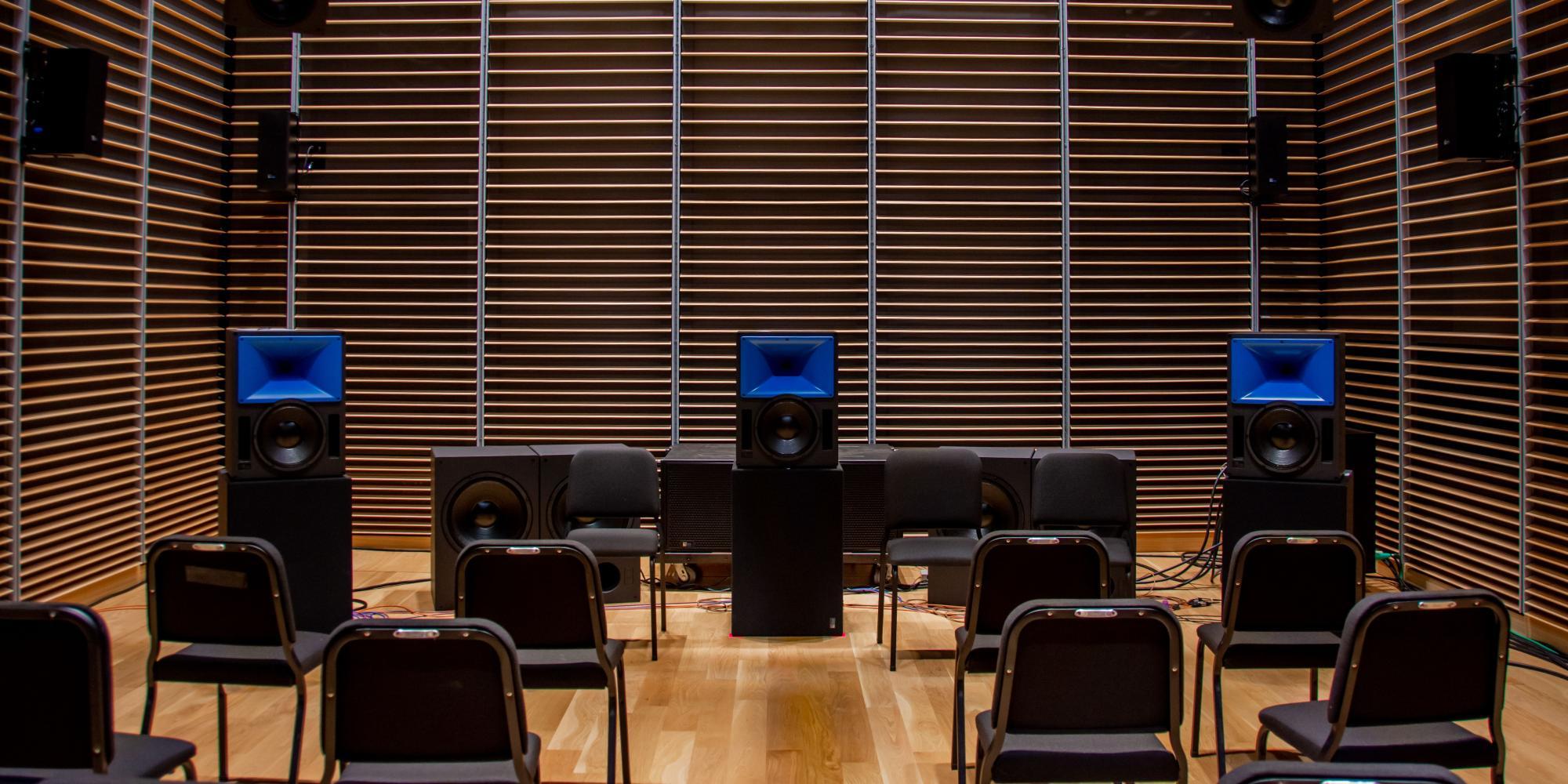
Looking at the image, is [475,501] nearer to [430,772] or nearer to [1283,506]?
[430,772]

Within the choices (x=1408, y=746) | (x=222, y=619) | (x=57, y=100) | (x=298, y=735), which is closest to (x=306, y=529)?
(x=222, y=619)

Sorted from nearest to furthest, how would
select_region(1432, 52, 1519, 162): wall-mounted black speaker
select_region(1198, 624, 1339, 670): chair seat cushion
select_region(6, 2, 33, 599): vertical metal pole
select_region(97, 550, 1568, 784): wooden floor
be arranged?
1. select_region(1198, 624, 1339, 670): chair seat cushion
2. select_region(97, 550, 1568, 784): wooden floor
3. select_region(6, 2, 33, 599): vertical metal pole
4. select_region(1432, 52, 1519, 162): wall-mounted black speaker

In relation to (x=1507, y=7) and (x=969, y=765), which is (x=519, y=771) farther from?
(x=1507, y=7)

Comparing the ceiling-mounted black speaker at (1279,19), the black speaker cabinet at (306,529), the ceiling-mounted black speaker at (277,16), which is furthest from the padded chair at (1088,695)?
the ceiling-mounted black speaker at (277,16)

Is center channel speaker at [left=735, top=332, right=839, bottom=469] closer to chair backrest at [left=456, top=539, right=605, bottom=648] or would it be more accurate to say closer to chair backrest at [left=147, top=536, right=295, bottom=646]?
chair backrest at [left=456, top=539, right=605, bottom=648]

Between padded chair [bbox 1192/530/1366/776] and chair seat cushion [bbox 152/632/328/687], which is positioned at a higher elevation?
padded chair [bbox 1192/530/1366/776]

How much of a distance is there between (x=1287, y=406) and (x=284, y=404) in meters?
4.42

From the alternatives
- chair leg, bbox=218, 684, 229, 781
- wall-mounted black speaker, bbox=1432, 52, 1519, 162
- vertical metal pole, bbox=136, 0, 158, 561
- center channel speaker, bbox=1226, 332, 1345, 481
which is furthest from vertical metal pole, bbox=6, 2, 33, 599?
wall-mounted black speaker, bbox=1432, 52, 1519, 162

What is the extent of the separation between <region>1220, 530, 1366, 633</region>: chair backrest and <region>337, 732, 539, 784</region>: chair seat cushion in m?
2.26

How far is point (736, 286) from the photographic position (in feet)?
23.2

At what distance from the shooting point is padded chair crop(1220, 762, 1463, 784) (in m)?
1.60

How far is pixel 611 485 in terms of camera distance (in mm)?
5641

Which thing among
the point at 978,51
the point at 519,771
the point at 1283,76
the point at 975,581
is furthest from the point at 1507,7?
the point at 519,771

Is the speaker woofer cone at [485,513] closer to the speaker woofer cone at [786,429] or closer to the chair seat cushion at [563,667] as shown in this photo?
the speaker woofer cone at [786,429]
